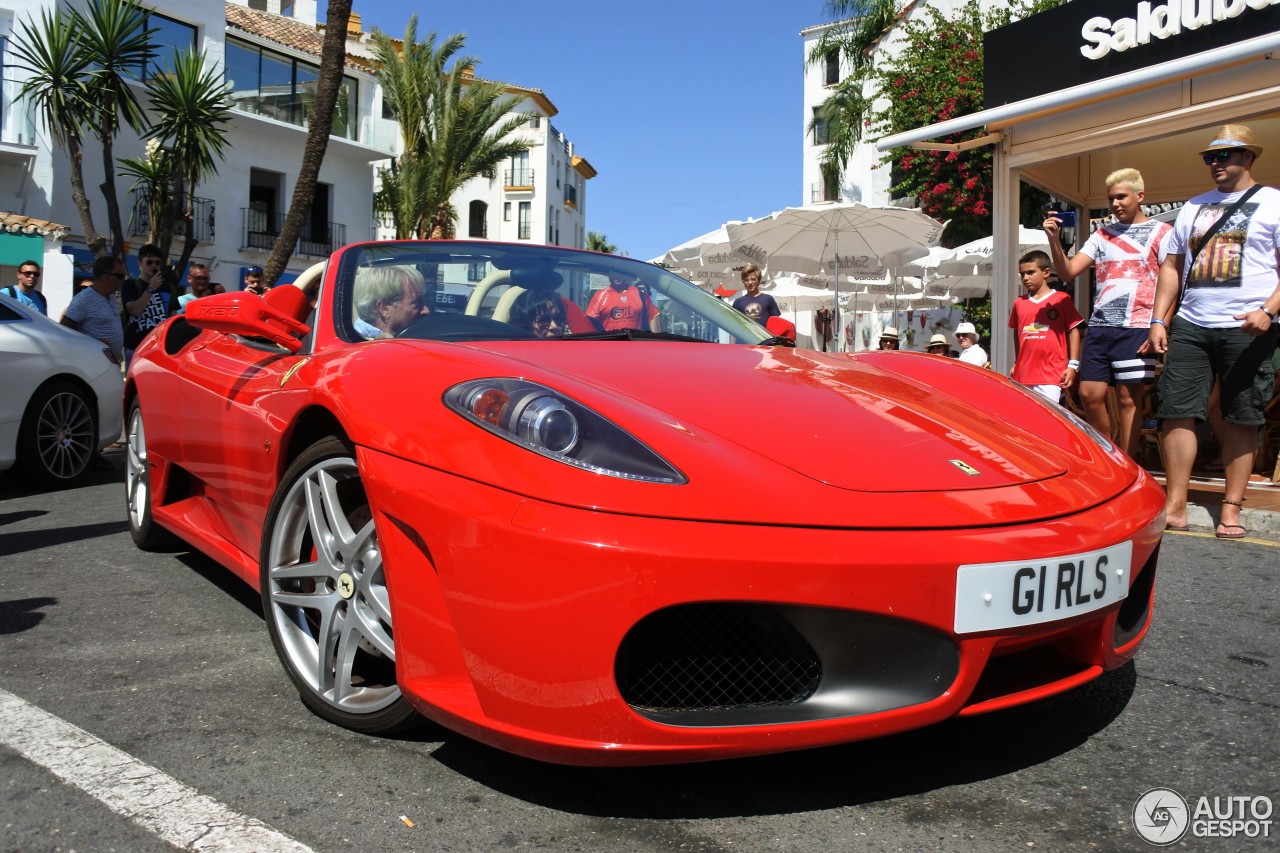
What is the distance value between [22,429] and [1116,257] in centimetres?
590

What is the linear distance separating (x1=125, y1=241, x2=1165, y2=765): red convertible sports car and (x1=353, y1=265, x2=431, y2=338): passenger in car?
0.11m

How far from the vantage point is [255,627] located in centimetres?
308

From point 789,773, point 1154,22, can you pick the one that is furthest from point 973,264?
point 789,773

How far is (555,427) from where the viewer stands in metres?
1.94

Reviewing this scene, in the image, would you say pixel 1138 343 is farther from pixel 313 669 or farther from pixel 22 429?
pixel 22 429

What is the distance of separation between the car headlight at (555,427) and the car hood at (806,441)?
0.10 feet

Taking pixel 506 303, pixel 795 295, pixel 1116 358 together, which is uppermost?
pixel 795 295

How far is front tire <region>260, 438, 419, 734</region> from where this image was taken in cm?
213

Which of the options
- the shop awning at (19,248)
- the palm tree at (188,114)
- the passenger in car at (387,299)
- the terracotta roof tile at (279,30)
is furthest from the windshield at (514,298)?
the terracotta roof tile at (279,30)

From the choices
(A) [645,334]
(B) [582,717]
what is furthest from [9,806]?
(A) [645,334]

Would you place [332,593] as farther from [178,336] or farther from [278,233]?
[278,233]

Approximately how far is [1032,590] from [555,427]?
86cm

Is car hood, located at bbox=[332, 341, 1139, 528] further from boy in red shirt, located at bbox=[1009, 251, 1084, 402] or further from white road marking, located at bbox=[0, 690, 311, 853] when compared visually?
boy in red shirt, located at bbox=[1009, 251, 1084, 402]

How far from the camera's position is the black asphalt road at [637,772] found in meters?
1.78
